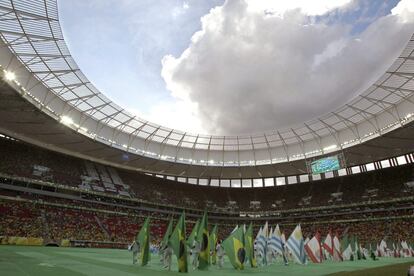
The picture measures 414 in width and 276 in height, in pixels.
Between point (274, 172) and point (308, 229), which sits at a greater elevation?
point (274, 172)

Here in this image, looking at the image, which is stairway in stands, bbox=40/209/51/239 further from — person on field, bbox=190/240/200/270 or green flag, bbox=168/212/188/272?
green flag, bbox=168/212/188/272

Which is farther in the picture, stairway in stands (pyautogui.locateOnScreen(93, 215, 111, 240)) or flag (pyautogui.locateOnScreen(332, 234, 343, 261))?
stairway in stands (pyautogui.locateOnScreen(93, 215, 111, 240))

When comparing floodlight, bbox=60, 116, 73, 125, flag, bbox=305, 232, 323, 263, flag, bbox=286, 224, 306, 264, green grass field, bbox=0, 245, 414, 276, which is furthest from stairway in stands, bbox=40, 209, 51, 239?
flag, bbox=305, 232, 323, 263

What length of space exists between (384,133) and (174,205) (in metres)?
36.9

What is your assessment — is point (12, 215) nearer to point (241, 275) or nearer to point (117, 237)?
point (117, 237)

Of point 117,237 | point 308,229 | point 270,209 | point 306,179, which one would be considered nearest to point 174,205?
point 117,237

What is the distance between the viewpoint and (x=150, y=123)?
4222cm

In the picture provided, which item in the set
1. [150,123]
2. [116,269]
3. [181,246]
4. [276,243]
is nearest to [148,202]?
[150,123]

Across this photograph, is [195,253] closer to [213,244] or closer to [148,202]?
[213,244]

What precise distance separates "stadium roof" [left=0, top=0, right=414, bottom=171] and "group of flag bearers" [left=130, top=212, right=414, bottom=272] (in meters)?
19.1

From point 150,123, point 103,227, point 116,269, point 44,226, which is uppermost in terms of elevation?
point 150,123

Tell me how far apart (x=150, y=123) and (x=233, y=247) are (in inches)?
1192

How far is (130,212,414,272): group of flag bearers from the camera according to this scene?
13.0m

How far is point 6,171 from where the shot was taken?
3803 centimetres
